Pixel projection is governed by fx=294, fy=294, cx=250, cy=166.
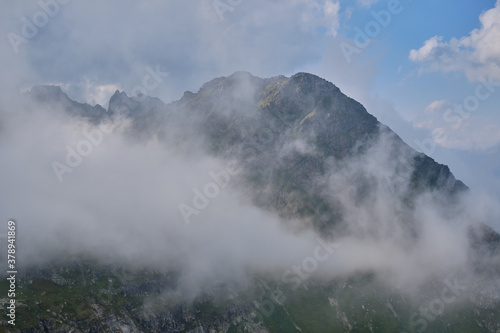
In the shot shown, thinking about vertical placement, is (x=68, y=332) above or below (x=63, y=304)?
below

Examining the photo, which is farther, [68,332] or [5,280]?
[5,280]

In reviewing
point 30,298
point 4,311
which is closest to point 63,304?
point 30,298

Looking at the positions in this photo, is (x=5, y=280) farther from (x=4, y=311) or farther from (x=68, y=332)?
(x=68, y=332)

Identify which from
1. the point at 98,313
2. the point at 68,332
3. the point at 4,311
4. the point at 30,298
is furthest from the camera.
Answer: the point at 98,313

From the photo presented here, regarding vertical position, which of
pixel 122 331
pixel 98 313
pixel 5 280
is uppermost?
pixel 5 280

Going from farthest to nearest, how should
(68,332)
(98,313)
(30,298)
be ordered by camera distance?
(98,313)
(30,298)
(68,332)

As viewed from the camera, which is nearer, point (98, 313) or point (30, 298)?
point (30, 298)

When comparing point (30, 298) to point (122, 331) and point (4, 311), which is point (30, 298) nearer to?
point (4, 311)

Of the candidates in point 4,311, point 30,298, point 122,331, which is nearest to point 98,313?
point 122,331

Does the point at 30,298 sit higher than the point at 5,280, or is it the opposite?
the point at 5,280
